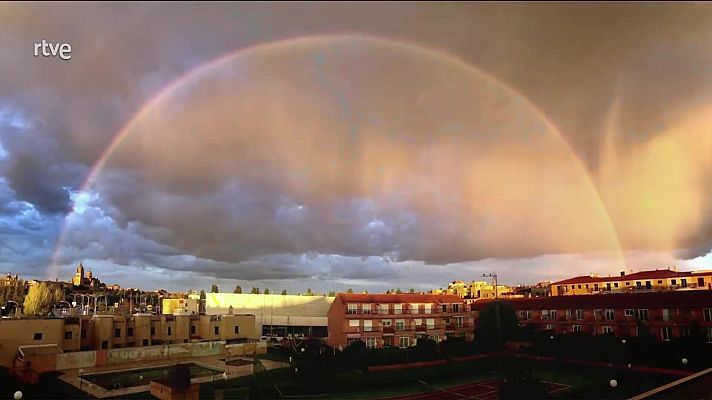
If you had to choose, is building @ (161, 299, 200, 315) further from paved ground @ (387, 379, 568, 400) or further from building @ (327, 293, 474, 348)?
paved ground @ (387, 379, 568, 400)

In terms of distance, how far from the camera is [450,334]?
53.1 meters

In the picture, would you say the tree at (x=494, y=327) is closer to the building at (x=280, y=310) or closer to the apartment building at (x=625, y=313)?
the apartment building at (x=625, y=313)

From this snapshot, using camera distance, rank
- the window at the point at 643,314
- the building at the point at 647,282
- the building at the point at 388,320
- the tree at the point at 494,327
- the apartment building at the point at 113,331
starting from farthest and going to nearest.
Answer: the building at the point at 647,282, the tree at the point at 494,327, the building at the point at 388,320, the window at the point at 643,314, the apartment building at the point at 113,331

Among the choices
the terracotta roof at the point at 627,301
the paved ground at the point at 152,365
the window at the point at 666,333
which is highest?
the terracotta roof at the point at 627,301

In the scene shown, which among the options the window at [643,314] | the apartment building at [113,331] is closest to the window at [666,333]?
the window at [643,314]

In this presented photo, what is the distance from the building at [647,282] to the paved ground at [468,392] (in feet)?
130

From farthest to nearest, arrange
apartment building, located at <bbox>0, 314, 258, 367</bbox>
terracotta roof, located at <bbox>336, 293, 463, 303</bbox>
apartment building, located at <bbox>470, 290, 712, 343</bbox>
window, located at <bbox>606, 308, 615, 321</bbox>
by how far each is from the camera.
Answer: terracotta roof, located at <bbox>336, 293, 463, 303</bbox>, window, located at <bbox>606, 308, 615, 321</bbox>, apartment building, located at <bbox>470, 290, 712, 343</bbox>, apartment building, located at <bbox>0, 314, 258, 367</bbox>

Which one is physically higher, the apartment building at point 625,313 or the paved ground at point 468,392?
the apartment building at point 625,313

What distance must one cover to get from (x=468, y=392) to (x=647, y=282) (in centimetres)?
4676

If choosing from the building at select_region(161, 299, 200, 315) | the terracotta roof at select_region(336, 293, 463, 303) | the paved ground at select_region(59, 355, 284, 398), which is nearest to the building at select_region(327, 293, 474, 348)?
Answer: the terracotta roof at select_region(336, 293, 463, 303)

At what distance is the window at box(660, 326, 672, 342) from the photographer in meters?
40.9

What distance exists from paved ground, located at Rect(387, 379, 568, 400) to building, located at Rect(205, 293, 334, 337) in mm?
32775

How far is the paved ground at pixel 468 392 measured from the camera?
31.6m

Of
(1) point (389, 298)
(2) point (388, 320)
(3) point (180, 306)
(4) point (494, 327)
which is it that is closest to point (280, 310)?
(3) point (180, 306)
